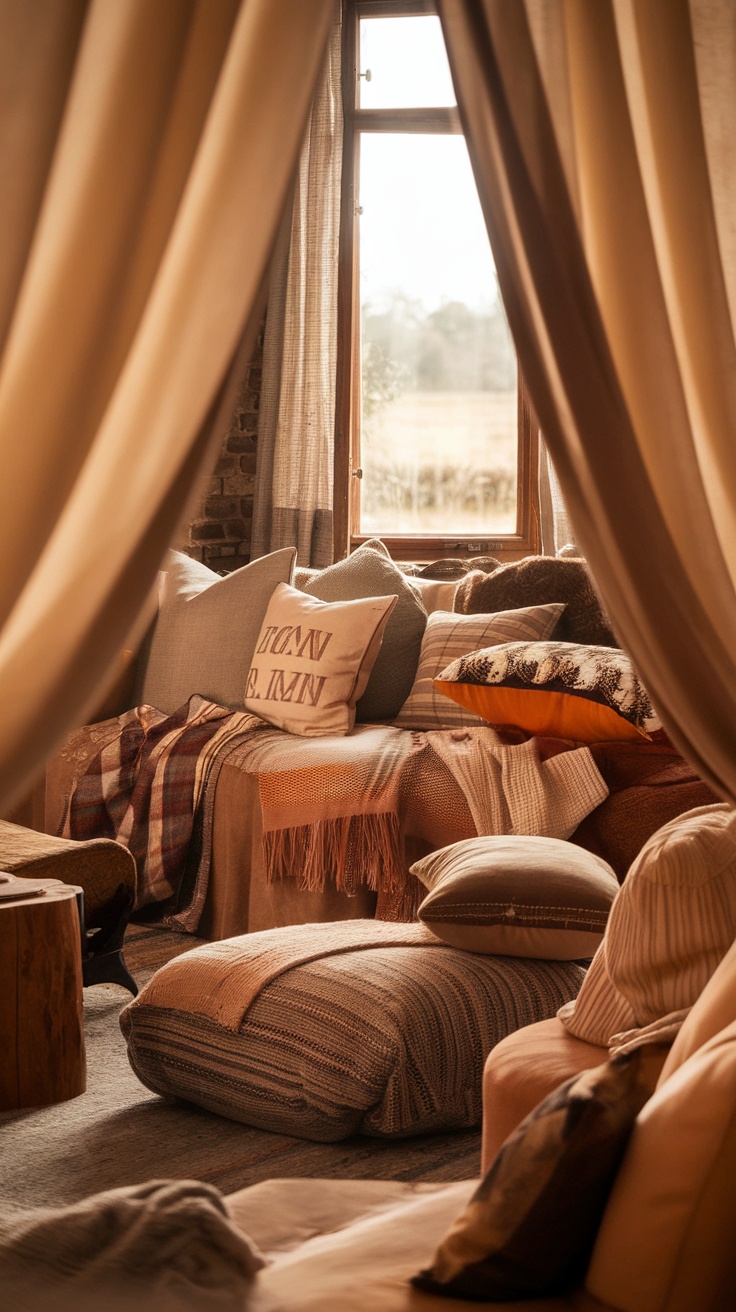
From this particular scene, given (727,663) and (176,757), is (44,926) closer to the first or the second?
(176,757)

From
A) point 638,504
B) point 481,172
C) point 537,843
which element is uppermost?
point 481,172

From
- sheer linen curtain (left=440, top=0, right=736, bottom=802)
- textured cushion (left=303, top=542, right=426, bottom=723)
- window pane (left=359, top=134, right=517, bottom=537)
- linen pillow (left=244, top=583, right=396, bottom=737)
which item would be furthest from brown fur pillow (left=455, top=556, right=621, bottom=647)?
sheer linen curtain (left=440, top=0, right=736, bottom=802)

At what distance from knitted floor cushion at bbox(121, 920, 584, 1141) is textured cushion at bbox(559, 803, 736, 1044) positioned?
640 mm

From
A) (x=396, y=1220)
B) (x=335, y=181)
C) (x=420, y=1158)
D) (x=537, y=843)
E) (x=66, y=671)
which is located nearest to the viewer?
(x=66, y=671)

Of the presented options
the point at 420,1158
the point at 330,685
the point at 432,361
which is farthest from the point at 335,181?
the point at 420,1158

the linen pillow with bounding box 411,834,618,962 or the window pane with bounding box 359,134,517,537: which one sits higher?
the window pane with bounding box 359,134,517,537

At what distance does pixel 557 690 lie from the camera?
3.37 m

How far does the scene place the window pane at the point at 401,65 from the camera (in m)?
5.87

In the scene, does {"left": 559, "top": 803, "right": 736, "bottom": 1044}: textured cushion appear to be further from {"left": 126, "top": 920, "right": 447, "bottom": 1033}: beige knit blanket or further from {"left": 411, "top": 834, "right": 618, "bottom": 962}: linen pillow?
{"left": 126, "top": 920, "right": 447, "bottom": 1033}: beige knit blanket

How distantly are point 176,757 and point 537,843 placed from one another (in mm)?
1619

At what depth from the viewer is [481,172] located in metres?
1.39

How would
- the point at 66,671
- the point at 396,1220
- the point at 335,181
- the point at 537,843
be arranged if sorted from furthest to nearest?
the point at 335,181
the point at 537,843
the point at 396,1220
the point at 66,671

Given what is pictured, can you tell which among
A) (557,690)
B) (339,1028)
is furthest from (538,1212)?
(557,690)

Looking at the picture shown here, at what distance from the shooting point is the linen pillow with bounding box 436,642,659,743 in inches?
129
